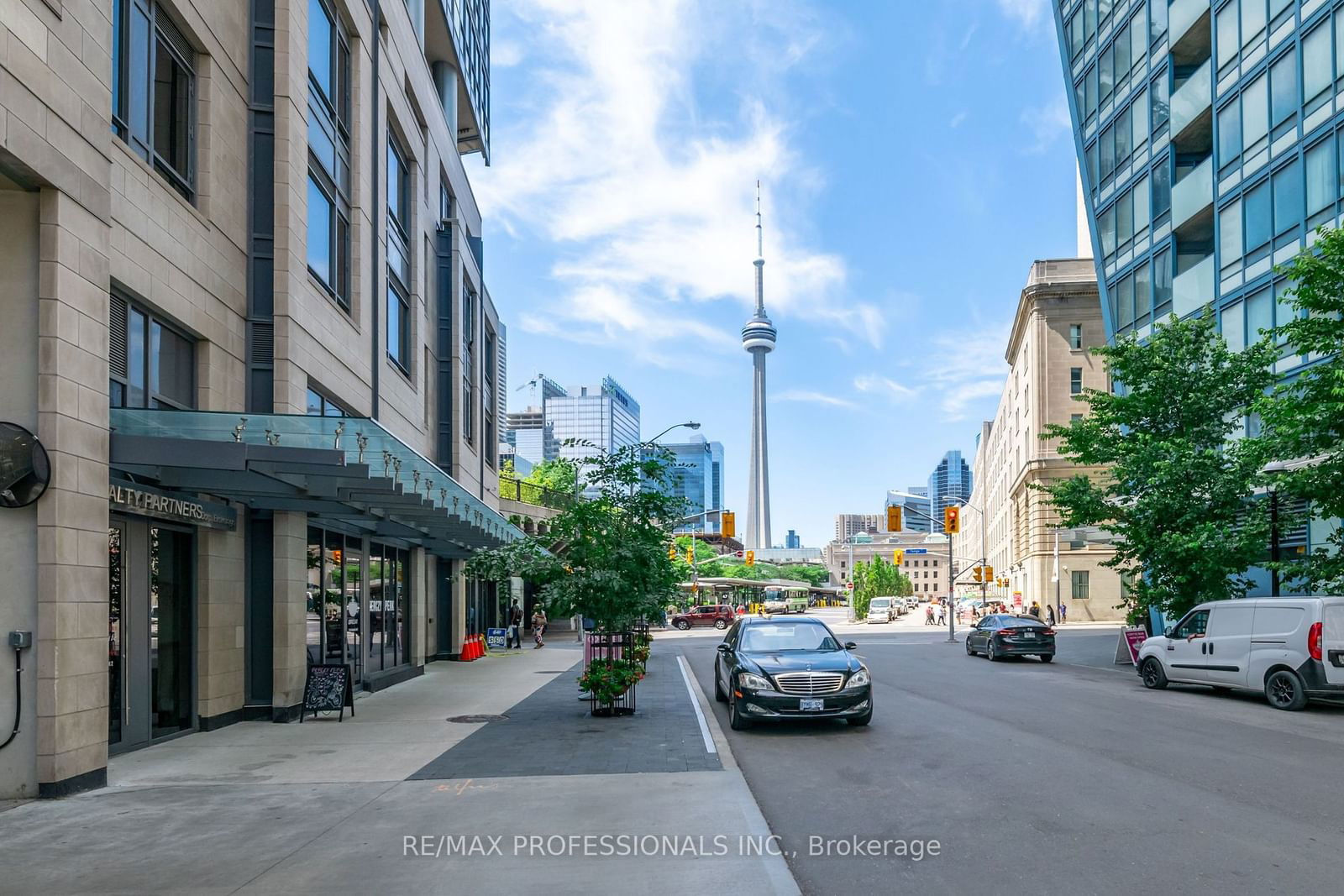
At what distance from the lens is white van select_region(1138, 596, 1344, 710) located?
16.7 metres

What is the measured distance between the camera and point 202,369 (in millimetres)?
14609

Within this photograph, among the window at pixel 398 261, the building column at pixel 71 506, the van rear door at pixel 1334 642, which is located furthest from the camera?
the window at pixel 398 261

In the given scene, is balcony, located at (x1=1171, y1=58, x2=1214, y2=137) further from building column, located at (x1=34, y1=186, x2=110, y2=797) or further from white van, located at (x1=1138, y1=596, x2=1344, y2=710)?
building column, located at (x1=34, y1=186, x2=110, y2=797)

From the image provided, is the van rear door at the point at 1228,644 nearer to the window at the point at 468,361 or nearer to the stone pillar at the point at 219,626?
the stone pillar at the point at 219,626

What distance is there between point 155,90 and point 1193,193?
29.3 m

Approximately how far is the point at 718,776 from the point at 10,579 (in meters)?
6.77

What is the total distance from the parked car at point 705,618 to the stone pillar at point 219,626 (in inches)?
1821

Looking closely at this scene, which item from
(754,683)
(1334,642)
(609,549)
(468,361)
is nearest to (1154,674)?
(1334,642)

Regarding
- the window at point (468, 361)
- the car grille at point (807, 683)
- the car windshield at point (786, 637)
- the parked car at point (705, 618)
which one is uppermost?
the window at point (468, 361)

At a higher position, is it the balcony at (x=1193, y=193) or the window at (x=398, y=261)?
the balcony at (x=1193, y=193)

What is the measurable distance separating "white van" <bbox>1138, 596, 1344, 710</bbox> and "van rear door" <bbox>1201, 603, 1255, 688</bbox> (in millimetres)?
14

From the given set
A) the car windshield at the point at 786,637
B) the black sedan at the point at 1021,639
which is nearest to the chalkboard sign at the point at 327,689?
the car windshield at the point at 786,637

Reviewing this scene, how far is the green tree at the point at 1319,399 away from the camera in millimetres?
17781

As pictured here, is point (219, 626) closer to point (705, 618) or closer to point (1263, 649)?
point (1263, 649)
